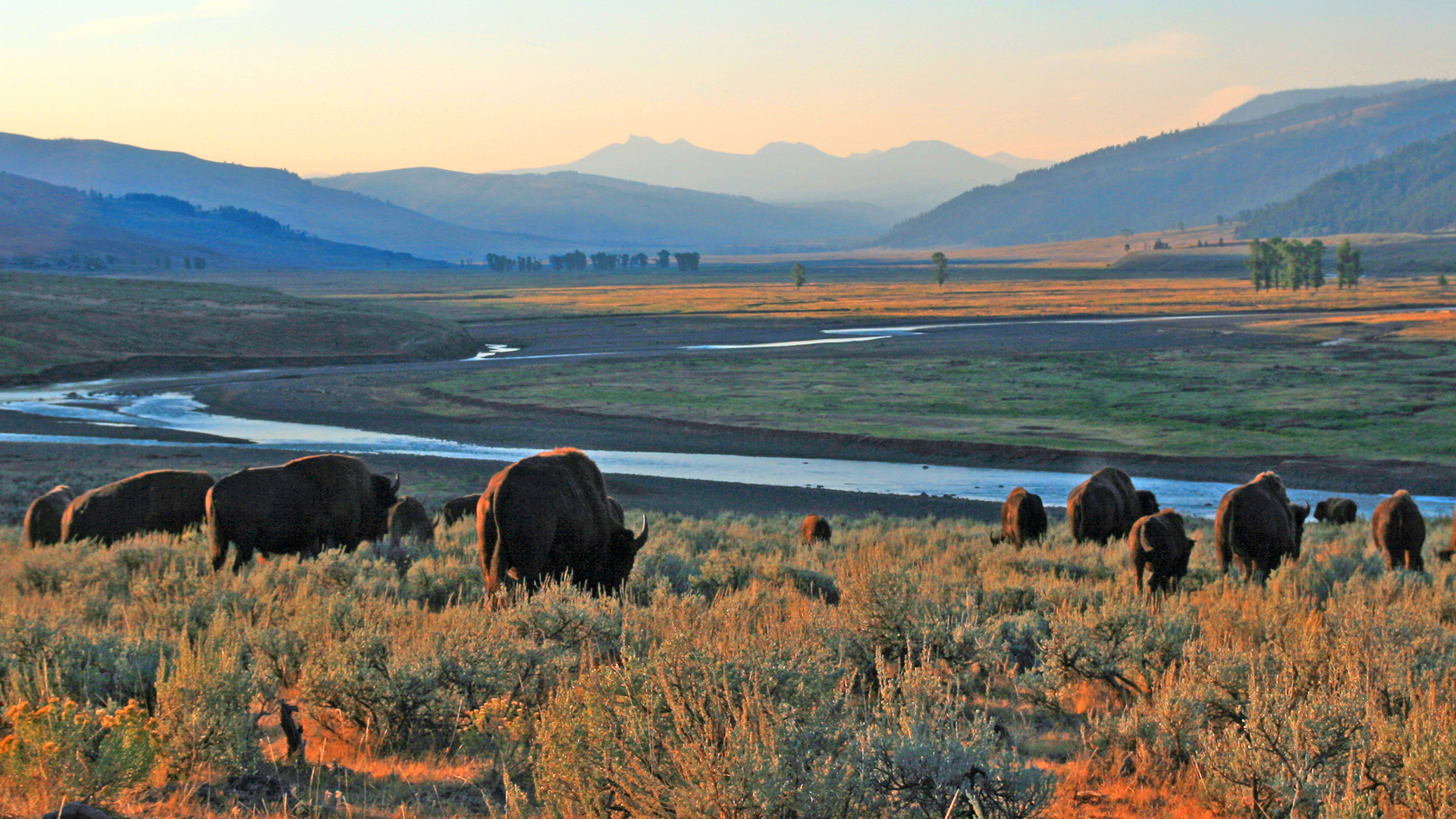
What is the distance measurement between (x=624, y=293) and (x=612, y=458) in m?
113

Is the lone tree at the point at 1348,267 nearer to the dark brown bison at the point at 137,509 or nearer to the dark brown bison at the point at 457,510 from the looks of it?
the dark brown bison at the point at 457,510

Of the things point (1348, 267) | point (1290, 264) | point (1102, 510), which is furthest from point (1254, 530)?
point (1348, 267)

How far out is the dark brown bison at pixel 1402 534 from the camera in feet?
51.5

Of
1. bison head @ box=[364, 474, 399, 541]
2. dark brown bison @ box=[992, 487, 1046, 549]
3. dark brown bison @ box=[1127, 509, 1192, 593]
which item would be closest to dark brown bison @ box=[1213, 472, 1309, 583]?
dark brown bison @ box=[1127, 509, 1192, 593]

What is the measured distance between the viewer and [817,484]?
107 ft

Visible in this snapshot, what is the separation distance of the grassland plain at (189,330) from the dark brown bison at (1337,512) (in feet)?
185

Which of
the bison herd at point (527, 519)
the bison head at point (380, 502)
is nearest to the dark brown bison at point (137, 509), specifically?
the bison herd at point (527, 519)

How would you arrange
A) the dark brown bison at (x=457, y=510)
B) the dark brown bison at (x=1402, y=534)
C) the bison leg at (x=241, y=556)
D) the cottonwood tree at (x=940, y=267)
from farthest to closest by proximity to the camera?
the cottonwood tree at (x=940, y=267), the dark brown bison at (x=457, y=510), the dark brown bison at (x=1402, y=534), the bison leg at (x=241, y=556)

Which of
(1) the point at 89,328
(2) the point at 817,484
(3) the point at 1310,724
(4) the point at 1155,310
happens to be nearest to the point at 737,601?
(3) the point at 1310,724

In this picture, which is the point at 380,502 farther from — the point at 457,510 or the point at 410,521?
the point at 457,510

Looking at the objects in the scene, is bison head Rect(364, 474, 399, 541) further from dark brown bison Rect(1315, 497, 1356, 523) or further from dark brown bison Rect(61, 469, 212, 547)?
dark brown bison Rect(1315, 497, 1356, 523)

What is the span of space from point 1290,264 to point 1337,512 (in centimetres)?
11543

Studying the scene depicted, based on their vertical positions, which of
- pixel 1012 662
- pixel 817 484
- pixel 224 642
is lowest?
pixel 817 484

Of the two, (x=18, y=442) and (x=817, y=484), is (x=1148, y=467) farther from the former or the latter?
(x=18, y=442)
